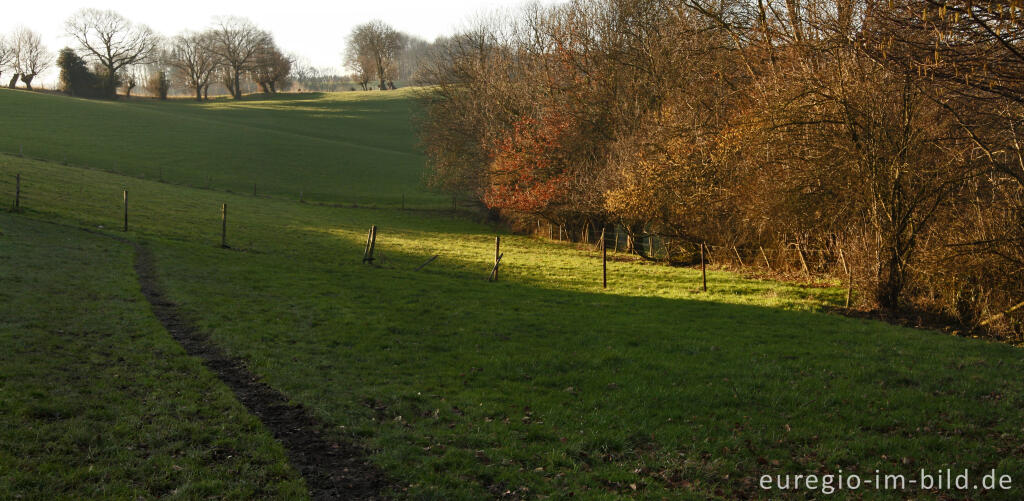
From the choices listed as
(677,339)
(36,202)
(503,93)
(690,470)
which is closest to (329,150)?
(503,93)

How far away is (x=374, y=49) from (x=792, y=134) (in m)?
105

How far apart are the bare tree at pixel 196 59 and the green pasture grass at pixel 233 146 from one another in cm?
1788

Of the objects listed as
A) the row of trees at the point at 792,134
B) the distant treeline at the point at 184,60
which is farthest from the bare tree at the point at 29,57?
the row of trees at the point at 792,134

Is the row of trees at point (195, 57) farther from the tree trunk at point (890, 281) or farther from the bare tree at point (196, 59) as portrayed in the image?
the tree trunk at point (890, 281)

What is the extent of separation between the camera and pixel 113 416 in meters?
8.49

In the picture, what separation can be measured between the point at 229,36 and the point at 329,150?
5712cm

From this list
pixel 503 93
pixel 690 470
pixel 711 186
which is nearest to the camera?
pixel 690 470

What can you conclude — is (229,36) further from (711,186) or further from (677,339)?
(677,339)

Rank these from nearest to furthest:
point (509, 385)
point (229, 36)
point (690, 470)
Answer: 1. point (690, 470)
2. point (509, 385)
3. point (229, 36)

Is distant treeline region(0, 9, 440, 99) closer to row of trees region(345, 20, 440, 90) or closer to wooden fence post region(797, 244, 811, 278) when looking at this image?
row of trees region(345, 20, 440, 90)

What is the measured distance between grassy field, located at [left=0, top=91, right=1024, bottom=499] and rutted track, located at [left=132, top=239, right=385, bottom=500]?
28cm

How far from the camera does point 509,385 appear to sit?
1097 centimetres

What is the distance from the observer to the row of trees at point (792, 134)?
47.0 feet

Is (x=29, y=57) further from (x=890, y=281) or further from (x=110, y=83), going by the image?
(x=890, y=281)
